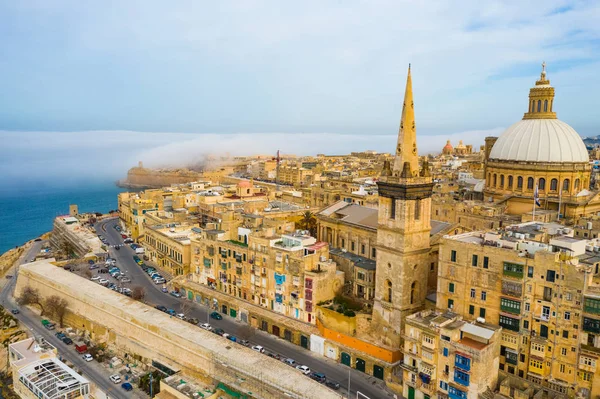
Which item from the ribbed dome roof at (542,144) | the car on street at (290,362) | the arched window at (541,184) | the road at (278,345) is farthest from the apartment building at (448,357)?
the ribbed dome roof at (542,144)

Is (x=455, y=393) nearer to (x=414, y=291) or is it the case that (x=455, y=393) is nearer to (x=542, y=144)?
(x=414, y=291)

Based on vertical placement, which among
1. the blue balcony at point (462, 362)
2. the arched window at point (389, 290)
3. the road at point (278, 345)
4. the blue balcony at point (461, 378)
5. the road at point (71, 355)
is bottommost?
the road at point (71, 355)

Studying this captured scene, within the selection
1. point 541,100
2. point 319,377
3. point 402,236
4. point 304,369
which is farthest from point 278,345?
point 541,100

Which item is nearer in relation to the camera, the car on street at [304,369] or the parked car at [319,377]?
the parked car at [319,377]

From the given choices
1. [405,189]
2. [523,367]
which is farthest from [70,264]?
[523,367]

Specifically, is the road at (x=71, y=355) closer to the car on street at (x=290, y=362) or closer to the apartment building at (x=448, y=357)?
the car on street at (x=290, y=362)

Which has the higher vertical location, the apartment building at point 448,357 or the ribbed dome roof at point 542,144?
the ribbed dome roof at point 542,144

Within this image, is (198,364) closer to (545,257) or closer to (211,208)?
(545,257)
